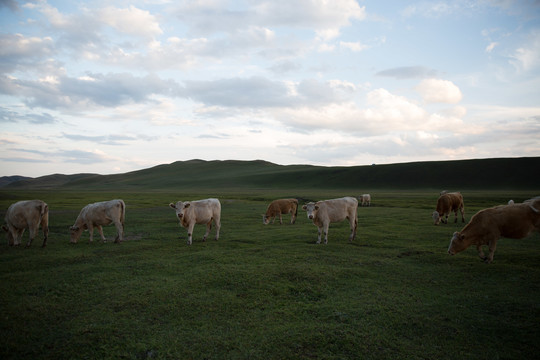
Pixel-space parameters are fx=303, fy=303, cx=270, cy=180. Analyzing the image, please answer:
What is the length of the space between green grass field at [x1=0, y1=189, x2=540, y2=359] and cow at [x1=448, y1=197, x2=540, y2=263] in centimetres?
69

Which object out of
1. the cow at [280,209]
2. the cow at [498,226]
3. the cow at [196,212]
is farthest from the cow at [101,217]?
the cow at [498,226]

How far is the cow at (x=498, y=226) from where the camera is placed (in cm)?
1071

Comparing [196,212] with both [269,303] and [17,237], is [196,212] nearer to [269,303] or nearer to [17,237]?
[17,237]

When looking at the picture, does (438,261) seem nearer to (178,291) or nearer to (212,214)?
(178,291)

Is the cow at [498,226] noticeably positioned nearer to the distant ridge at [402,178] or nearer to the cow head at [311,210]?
the cow head at [311,210]

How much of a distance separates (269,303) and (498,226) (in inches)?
356

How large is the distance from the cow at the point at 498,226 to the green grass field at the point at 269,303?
2.27ft

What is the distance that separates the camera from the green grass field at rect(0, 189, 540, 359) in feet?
18.7

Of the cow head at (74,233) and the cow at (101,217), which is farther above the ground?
the cow at (101,217)

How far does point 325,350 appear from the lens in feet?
18.5

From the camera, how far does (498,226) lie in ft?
35.9

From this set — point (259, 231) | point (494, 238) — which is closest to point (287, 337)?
point (494, 238)

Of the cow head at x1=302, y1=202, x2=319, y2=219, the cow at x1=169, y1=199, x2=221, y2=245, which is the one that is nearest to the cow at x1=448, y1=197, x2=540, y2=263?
the cow head at x1=302, y1=202, x2=319, y2=219

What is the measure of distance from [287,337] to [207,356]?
5.16 feet
